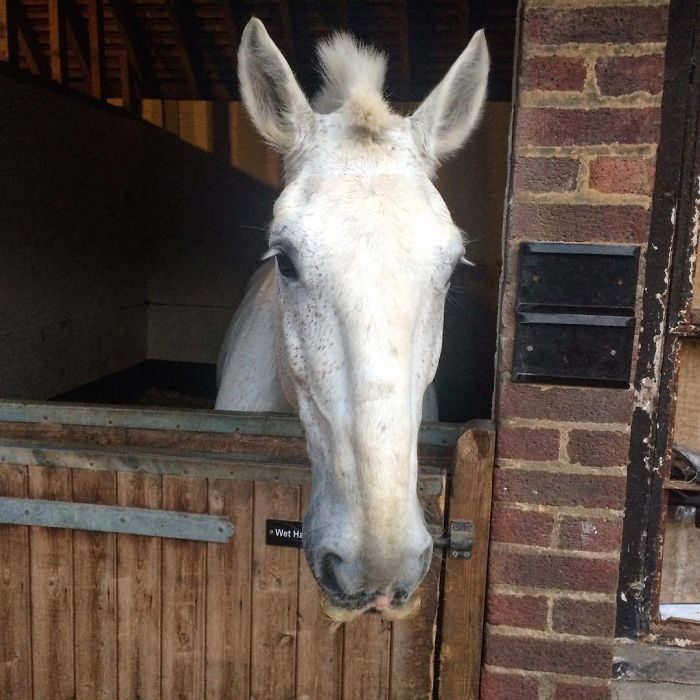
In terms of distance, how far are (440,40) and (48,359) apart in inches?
149

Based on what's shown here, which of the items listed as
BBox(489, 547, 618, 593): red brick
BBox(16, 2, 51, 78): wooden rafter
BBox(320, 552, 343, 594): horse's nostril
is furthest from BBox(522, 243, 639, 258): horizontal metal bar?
BBox(16, 2, 51, 78): wooden rafter

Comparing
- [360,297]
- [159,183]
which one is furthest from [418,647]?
[159,183]

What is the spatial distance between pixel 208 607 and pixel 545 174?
5.38 ft

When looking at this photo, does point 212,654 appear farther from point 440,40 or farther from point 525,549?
point 440,40

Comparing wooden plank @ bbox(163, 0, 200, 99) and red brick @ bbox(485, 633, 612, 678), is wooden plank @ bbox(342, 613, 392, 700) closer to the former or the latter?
red brick @ bbox(485, 633, 612, 678)

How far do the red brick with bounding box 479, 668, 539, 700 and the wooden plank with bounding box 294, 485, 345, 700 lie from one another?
1.48 feet

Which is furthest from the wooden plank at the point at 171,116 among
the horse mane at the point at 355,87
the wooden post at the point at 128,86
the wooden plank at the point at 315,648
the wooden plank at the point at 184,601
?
the wooden plank at the point at 315,648

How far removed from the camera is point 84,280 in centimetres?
536

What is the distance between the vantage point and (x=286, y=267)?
1490 mm

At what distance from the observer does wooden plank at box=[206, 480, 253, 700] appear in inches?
75.8

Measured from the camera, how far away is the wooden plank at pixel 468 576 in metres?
1.84

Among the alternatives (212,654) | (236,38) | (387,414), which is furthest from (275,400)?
(236,38)

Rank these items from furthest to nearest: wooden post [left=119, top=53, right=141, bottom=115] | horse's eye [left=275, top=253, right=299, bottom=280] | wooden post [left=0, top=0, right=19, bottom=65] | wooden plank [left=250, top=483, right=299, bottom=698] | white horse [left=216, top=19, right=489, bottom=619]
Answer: wooden post [left=119, top=53, right=141, bottom=115]
wooden post [left=0, top=0, right=19, bottom=65]
wooden plank [left=250, top=483, right=299, bottom=698]
horse's eye [left=275, top=253, right=299, bottom=280]
white horse [left=216, top=19, right=489, bottom=619]

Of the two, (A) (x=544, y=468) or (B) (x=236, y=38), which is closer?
(A) (x=544, y=468)
